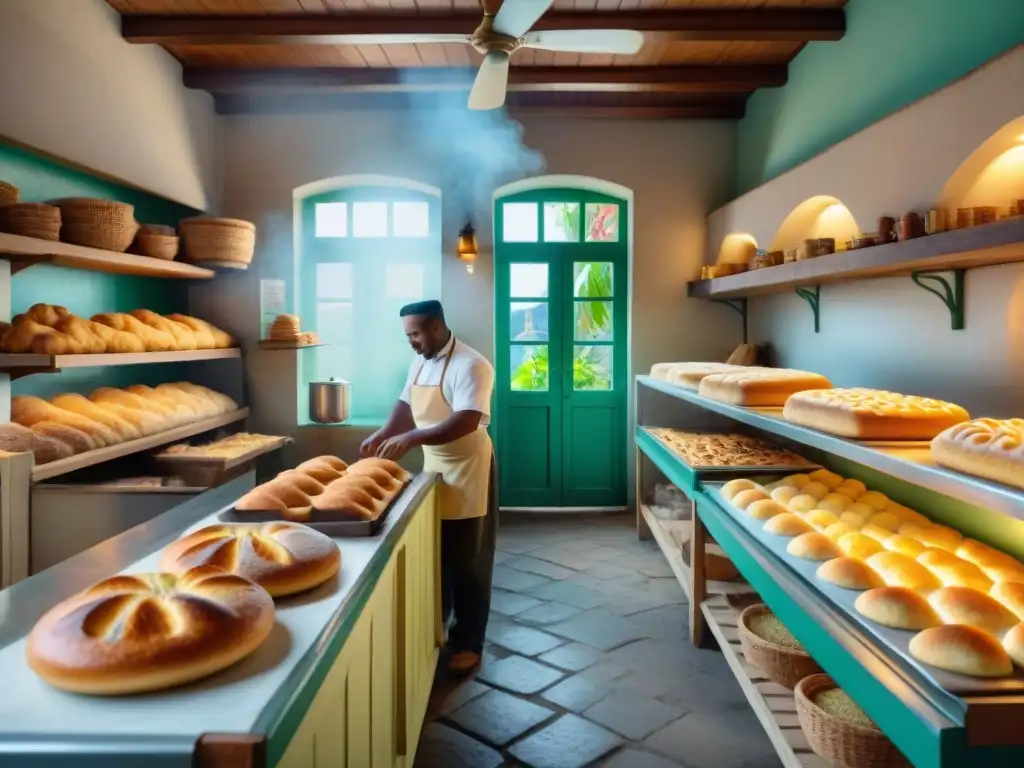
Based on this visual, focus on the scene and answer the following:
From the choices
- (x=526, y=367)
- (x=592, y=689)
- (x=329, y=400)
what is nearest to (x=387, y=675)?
(x=592, y=689)

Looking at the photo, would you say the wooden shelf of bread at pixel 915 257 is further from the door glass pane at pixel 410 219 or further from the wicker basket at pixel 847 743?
the door glass pane at pixel 410 219

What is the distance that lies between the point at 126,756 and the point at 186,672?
18 centimetres

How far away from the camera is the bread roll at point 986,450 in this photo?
1919 millimetres

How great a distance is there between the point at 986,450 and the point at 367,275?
5.53 metres

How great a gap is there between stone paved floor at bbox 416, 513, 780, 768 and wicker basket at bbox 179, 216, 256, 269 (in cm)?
290

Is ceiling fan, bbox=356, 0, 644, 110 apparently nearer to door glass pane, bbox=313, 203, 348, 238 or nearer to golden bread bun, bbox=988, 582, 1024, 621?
golden bread bun, bbox=988, 582, 1024, 621

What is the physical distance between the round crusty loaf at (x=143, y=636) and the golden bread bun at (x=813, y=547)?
1.82 m

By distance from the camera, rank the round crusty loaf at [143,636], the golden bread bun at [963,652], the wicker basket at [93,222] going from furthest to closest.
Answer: the wicker basket at [93,222] → the golden bread bun at [963,652] → the round crusty loaf at [143,636]

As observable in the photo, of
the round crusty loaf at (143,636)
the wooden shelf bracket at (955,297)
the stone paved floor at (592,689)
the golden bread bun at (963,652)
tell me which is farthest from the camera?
the wooden shelf bracket at (955,297)

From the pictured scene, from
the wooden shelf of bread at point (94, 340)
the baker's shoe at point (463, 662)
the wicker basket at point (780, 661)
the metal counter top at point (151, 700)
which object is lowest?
the baker's shoe at point (463, 662)

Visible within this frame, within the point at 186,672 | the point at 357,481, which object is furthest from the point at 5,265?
the point at 186,672

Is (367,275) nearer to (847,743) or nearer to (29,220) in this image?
(29,220)

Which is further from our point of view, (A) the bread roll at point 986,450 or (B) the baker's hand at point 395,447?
(B) the baker's hand at point 395,447

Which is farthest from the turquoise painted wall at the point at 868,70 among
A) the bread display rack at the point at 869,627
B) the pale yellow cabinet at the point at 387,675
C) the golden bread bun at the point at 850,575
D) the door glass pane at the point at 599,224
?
the pale yellow cabinet at the point at 387,675
